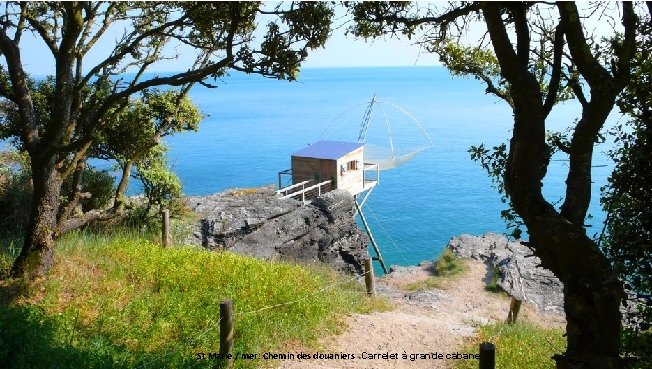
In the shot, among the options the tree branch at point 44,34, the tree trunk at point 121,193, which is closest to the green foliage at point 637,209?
the tree branch at point 44,34

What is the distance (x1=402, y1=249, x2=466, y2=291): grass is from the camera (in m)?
22.8

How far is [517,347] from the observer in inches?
364

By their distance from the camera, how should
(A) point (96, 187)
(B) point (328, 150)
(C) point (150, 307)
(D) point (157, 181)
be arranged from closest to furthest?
1. (C) point (150, 307)
2. (D) point (157, 181)
3. (A) point (96, 187)
4. (B) point (328, 150)

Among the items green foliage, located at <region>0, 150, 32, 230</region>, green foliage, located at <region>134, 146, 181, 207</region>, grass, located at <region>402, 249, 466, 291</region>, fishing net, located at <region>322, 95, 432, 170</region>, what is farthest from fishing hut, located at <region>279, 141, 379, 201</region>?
green foliage, located at <region>0, 150, 32, 230</region>

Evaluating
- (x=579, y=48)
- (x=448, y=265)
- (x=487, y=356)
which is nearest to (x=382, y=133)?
(x=448, y=265)

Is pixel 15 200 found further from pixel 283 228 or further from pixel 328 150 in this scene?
pixel 328 150

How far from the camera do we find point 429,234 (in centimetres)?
3947

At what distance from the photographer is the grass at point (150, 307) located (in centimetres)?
691

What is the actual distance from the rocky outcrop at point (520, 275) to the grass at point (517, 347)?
7.18 meters

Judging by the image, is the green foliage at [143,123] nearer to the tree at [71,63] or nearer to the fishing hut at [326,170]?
the tree at [71,63]

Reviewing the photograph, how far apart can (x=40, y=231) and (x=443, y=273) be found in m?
18.6

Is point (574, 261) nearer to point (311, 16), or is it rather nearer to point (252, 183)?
point (311, 16)

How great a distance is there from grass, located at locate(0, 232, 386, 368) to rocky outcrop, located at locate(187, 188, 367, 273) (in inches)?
233

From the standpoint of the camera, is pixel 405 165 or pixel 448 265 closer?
pixel 448 265
